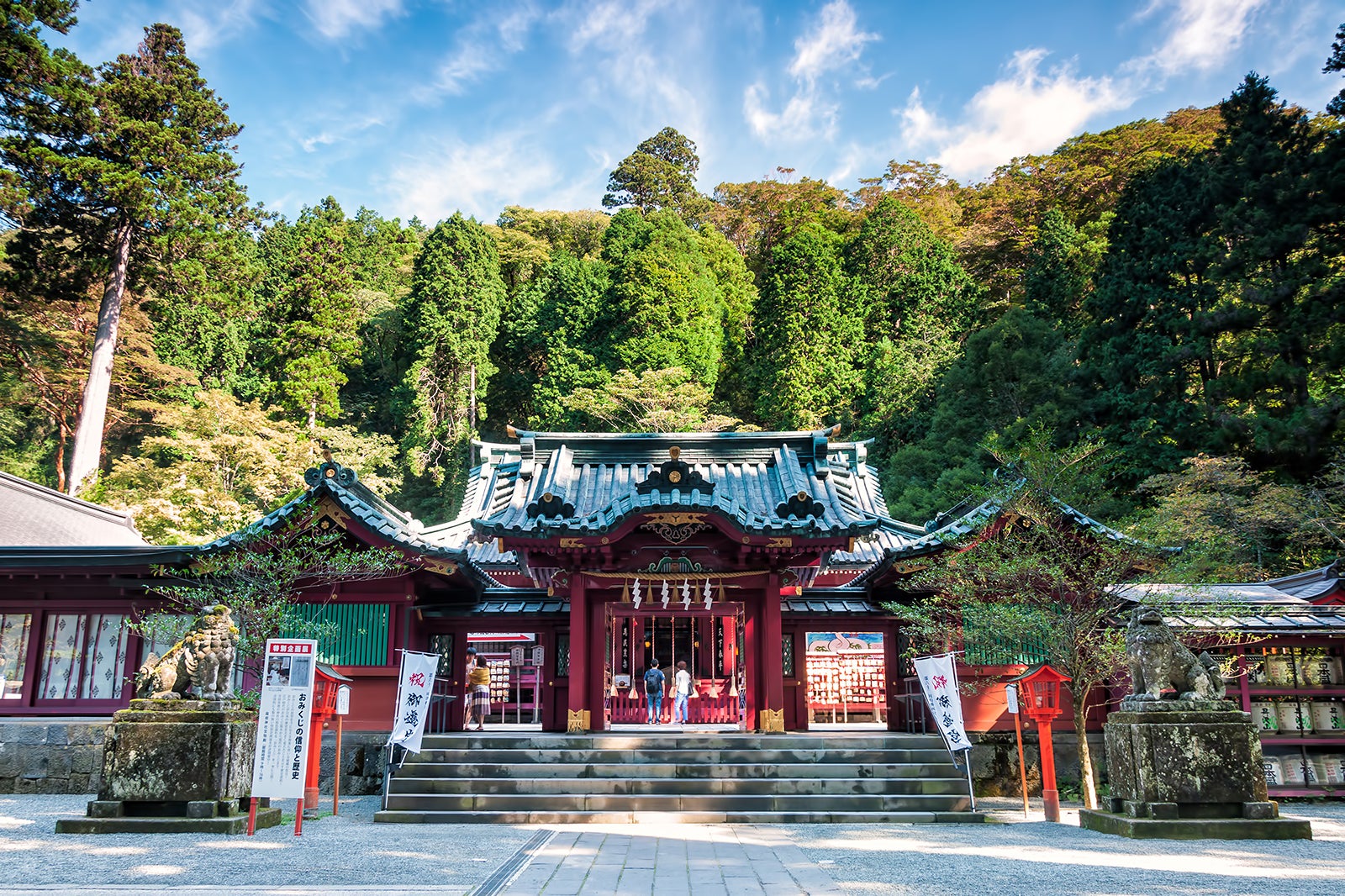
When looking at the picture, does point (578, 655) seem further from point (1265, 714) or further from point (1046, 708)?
point (1265, 714)

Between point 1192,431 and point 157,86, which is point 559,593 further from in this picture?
point 157,86

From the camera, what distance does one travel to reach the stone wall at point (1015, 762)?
13.6 metres

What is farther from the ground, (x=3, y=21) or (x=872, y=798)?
(x=3, y=21)

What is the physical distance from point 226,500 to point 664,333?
1810cm

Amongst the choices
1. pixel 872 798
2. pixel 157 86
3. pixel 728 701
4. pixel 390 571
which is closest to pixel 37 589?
pixel 390 571

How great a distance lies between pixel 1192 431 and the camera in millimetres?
21688

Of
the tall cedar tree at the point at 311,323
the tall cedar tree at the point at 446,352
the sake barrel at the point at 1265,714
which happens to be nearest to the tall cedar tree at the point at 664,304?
the tall cedar tree at the point at 446,352

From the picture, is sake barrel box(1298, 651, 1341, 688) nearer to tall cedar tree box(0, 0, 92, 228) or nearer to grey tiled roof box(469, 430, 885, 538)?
grey tiled roof box(469, 430, 885, 538)

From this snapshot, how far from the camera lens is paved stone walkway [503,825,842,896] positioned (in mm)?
6477

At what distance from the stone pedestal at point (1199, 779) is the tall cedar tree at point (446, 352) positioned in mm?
29050

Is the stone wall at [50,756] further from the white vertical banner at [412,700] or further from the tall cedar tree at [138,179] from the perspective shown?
the tall cedar tree at [138,179]

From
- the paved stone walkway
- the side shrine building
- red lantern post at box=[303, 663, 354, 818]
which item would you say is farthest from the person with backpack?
red lantern post at box=[303, 663, 354, 818]

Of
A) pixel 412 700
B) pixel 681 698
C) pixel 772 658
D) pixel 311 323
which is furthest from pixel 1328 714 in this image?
pixel 311 323

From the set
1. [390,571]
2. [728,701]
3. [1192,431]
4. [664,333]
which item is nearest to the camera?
[390,571]
